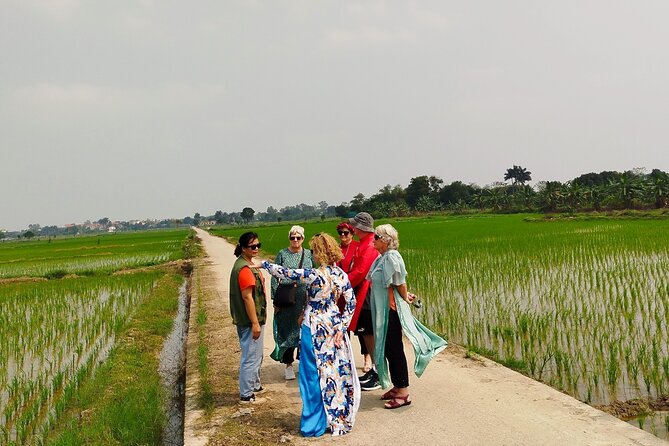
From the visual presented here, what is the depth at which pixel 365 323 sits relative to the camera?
4.25 meters

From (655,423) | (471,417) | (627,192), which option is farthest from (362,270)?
(627,192)

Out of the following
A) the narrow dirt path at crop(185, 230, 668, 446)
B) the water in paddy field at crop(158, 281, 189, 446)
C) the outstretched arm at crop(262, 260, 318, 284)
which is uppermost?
the outstretched arm at crop(262, 260, 318, 284)

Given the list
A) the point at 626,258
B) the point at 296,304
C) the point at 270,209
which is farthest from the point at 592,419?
the point at 270,209

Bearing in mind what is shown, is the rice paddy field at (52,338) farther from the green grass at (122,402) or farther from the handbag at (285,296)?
the handbag at (285,296)

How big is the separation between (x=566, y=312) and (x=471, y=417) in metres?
4.28

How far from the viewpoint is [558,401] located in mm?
3889

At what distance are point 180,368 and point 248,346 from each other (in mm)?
2807

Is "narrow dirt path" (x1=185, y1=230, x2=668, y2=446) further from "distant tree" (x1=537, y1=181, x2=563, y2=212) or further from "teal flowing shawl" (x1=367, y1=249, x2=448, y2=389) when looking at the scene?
"distant tree" (x1=537, y1=181, x2=563, y2=212)

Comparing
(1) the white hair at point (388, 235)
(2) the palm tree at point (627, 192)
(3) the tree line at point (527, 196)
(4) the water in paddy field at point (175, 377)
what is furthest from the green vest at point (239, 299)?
(2) the palm tree at point (627, 192)

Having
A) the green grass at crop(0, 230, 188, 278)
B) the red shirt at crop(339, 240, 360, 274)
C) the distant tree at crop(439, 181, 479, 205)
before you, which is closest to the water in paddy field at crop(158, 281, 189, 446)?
the red shirt at crop(339, 240, 360, 274)

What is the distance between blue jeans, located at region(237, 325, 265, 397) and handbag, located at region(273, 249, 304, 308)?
9.7 inches

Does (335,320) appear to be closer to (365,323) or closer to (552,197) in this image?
(365,323)

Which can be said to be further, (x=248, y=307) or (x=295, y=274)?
(x=248, y=307)

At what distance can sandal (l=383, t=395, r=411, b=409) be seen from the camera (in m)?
3.90
